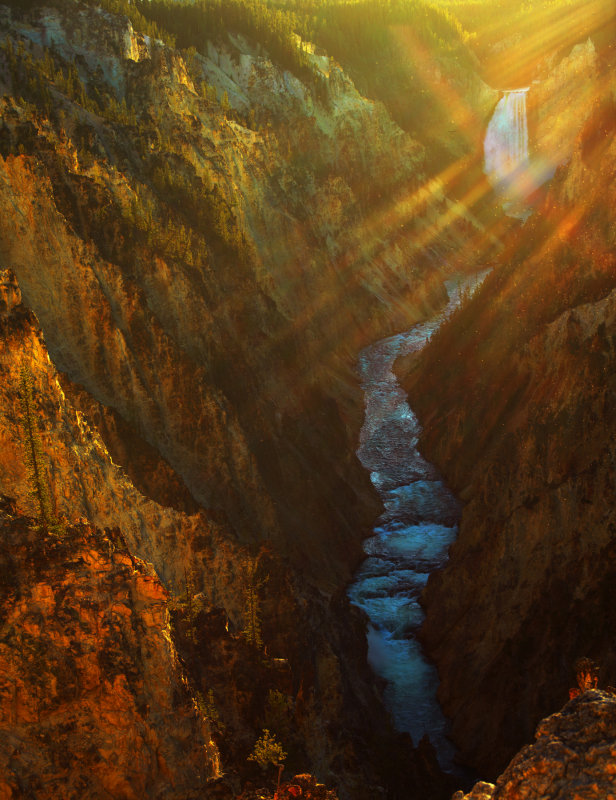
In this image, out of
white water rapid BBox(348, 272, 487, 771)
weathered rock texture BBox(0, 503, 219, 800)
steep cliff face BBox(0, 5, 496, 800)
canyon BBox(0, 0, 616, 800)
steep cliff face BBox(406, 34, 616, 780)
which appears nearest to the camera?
weathered rock texture BBox(0, 503, 219, 800)

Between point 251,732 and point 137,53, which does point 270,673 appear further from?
point 137,53

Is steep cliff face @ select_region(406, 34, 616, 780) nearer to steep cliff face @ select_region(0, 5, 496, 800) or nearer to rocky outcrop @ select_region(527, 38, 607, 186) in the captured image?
steep cliff face @ select_region(0, 5, 496, 800)

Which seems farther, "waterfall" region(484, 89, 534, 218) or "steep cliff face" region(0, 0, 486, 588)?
"waterfall" region(484, 89, 534, 218)

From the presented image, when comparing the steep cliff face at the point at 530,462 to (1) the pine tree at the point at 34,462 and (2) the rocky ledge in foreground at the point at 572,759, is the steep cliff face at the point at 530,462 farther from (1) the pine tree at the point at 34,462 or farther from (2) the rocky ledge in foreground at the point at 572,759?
(1) the pine tree at the point at 34,462

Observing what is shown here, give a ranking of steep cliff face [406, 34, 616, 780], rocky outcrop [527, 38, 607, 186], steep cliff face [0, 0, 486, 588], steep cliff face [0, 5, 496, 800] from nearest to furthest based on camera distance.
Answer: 1. steep cliff face [0, 5, 496, 800]
2. steep cliff face [406, 34, 616, 780]
3. steep cliff face [0, 0, 486, 588]
4. rocky outcrop [527, 38, 607, 186]

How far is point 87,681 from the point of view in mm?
12594

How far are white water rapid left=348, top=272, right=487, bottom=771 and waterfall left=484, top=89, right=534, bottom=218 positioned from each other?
147ft

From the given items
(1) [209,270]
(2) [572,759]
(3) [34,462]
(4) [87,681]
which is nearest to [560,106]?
(1) [209,270]

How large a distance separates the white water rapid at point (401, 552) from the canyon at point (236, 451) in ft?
1.27

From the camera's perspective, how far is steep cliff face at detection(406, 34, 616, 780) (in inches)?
939

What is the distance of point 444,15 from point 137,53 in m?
71.9

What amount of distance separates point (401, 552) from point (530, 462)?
6.86 metres

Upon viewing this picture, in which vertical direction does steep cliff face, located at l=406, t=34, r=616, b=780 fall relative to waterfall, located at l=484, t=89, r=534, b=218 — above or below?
below

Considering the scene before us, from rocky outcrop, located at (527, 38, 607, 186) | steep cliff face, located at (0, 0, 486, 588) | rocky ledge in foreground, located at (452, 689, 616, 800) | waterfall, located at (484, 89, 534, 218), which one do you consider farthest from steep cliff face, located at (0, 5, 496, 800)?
rocky outcrop, located at (527, 38, 607, 186)
